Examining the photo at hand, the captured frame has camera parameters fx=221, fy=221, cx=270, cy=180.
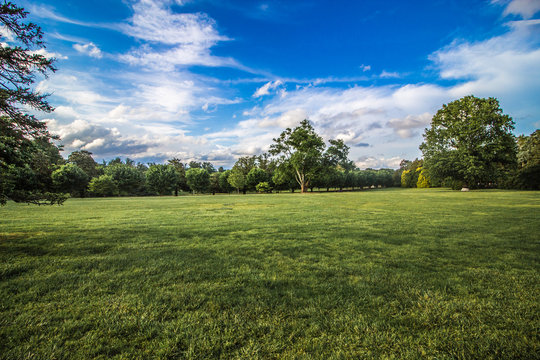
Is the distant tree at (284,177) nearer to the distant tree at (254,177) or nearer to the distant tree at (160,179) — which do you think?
the distant tree at (254,177)

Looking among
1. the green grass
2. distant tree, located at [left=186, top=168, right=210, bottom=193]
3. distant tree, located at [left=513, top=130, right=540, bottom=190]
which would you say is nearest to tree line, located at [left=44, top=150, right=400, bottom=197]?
distant tree, located at [left=186, top=168, right=210, bottom=193]

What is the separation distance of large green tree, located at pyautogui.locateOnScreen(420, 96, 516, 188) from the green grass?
36.8 m

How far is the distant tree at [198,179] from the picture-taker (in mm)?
64438

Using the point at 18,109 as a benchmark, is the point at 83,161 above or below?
above

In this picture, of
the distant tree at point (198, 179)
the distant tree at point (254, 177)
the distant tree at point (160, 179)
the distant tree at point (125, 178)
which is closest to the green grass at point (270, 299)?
the distant tree at point (160, 179)

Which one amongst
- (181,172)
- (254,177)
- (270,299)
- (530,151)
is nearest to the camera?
(270,299)

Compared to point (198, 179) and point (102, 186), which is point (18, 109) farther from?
point (198, 179)

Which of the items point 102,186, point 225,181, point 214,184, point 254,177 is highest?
point 254,177

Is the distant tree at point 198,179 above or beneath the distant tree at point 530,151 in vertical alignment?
beneath

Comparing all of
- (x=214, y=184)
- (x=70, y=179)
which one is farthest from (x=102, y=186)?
(x=214, y=184)

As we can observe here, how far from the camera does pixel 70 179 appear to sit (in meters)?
44.8

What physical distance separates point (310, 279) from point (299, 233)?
13.9 ft

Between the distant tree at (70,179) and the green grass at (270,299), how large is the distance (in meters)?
48.6

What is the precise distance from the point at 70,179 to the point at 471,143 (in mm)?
74497
